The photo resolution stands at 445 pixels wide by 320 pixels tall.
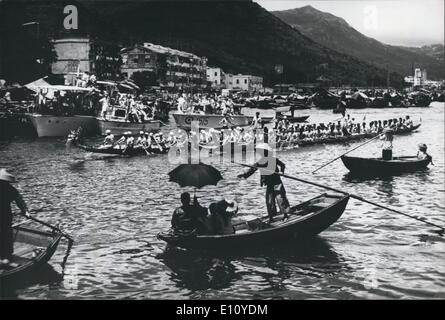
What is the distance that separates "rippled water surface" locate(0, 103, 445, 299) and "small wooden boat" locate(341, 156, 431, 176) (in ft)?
2.02

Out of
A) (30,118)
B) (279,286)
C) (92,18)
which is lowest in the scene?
(279,286)

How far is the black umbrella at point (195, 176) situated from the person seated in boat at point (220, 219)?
619 millimetres

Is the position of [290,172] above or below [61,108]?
below

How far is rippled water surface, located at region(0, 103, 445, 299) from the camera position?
1181 centimetres

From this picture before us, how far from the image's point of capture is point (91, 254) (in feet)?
46.4

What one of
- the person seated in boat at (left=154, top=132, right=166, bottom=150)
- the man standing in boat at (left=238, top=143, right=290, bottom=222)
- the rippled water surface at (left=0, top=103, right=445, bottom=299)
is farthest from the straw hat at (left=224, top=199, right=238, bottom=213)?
the person seated in boat at (left=154, top=132, right=166, bottom=150)

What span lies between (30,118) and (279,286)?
39.9 meters

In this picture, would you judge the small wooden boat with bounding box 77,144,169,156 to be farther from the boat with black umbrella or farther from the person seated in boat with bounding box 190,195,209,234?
the person seated in boat with bounding box 190,195,209,234

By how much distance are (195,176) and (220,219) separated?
4.34 ft

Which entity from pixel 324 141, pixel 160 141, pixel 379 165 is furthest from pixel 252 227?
pixel 324 141

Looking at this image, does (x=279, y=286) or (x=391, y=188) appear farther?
(x=391, y=188)
